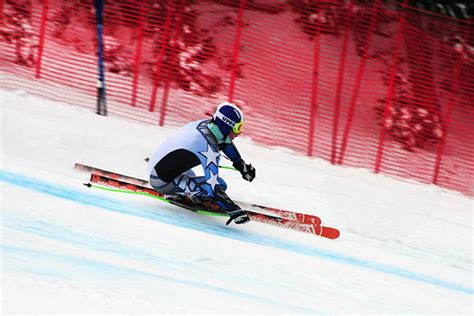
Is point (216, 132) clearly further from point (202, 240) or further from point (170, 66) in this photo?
point (170, 66)

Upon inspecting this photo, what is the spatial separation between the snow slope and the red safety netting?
2.45ft

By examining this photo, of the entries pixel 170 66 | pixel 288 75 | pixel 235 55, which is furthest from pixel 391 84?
pixel 170 66

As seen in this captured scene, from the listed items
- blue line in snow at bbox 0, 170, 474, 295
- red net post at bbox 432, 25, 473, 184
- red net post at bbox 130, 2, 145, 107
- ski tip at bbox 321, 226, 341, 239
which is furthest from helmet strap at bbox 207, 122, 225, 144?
red net post at bbox 432, 25, 473, 184

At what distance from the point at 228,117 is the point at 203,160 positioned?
486mm

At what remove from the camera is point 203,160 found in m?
7.44

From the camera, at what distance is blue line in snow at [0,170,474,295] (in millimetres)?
7434

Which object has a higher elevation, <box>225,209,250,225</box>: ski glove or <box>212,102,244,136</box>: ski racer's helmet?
<box>212,102,244,136</box>: ski racer's helmet

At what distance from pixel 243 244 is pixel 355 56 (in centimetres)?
743

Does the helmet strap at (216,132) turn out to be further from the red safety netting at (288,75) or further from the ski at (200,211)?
the red safety netting at (288,75)

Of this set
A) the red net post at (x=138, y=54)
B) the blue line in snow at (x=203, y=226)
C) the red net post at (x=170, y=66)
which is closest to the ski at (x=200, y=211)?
the blue line in snow at (x=203, y=226)

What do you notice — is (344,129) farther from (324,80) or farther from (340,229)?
(340,229)

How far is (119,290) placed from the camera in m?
5.20

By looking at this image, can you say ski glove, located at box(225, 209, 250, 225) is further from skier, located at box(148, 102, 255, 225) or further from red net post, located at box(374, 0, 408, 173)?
red net post, located at box(374, 0, 408, 173)

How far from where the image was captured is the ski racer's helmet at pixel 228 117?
7.43m
